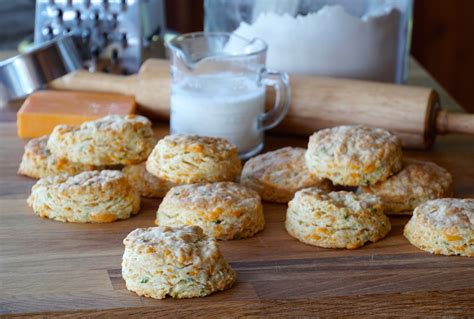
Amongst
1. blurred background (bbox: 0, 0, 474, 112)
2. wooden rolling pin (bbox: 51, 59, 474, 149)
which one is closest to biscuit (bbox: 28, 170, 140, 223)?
wooden rolling pin (bbox: 51, 59, 474, 149)

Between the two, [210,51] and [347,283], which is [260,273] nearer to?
[347,283]

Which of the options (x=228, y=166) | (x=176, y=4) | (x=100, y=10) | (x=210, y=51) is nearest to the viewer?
(x=228, y=166)

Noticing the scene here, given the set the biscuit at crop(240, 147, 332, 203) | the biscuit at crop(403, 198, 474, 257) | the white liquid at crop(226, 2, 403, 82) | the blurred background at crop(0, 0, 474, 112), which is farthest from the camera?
the blurred background at crop(0, 0, 474, 112)

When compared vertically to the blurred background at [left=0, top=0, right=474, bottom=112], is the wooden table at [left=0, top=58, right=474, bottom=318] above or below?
above

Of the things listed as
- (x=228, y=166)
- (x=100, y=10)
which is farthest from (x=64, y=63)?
(x=228, y=166)

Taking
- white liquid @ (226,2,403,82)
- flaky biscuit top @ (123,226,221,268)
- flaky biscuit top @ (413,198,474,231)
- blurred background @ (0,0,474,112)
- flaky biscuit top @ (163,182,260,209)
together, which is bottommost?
blurred background @ (0,0,474,112)

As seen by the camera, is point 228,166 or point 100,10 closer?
point 228,166

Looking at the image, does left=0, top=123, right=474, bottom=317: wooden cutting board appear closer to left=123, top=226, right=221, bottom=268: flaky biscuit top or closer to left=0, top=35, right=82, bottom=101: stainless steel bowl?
left=123, top=226, right=221, bottom=268: flaky biscuit top
